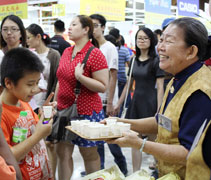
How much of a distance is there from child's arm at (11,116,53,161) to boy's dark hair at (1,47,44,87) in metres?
0.31

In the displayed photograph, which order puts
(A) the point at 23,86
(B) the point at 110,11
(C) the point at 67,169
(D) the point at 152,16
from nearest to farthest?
(A) the point at 23,86 < (C) the point at 67,169 < (B) the point at 110,11 < (D) the point at 152,16

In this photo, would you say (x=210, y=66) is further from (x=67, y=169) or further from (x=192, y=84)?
(x=67, y=169)

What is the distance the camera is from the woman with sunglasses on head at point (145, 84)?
11.5 feet

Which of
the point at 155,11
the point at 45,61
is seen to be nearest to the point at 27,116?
the point at 45,61

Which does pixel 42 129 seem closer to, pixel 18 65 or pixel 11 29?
pixel 18 65

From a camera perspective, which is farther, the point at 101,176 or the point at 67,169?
the point at 67,169

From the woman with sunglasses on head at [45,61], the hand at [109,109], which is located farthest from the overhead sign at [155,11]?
the woman with sunglasses on head at [45,61]

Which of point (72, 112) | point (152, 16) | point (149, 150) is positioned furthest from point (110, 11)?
point (149, 150)

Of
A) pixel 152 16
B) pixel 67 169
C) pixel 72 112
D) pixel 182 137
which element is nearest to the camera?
pixel 182 137

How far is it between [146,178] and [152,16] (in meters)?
5.77

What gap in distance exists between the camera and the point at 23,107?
192cm

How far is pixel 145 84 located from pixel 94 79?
0.96 m

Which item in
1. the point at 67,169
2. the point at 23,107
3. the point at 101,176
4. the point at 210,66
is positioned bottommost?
the point at 67,169

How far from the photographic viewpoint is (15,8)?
5.28 m
